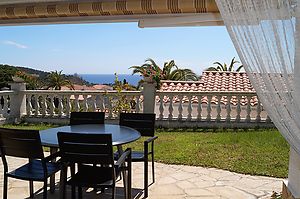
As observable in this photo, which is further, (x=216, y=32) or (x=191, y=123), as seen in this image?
(x=191, y=123)

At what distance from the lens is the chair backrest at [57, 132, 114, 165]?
2771 millimetres

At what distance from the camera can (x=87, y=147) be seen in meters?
2.80

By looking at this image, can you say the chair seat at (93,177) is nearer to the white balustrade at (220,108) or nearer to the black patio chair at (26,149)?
the black patio chair at (26,149)

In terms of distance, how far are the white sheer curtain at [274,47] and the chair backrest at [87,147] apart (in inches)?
55.9

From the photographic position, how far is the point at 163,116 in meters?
7.97

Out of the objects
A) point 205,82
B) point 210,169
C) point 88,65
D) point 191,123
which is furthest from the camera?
point 88,65

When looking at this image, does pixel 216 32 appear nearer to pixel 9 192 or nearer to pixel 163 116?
pixel 9 192

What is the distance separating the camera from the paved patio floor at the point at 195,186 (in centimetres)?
366

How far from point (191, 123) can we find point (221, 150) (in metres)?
2.20

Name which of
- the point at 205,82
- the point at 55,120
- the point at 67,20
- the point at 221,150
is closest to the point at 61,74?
the point at 55,120

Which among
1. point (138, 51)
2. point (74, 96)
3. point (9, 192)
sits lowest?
point (9, 192)

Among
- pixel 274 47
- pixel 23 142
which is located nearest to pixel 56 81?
pixel 23 142

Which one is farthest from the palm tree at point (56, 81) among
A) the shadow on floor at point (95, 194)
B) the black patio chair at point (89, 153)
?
the black patio chair at point (89, 153)

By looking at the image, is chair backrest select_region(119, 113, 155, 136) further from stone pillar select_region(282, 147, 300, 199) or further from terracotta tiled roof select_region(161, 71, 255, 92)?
terracotta tiled roof select_region(161, 71, 255, 92)
